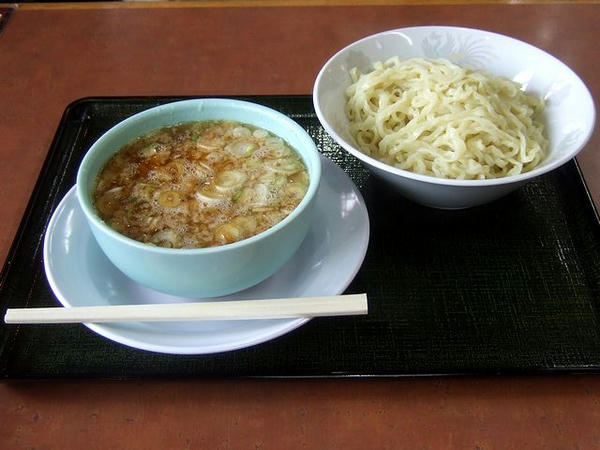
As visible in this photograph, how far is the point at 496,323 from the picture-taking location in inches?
46.1

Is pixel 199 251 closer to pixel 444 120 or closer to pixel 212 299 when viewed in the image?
pixel 212 299

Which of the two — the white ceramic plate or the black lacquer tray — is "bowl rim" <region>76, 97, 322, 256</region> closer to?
the white ceramic plate

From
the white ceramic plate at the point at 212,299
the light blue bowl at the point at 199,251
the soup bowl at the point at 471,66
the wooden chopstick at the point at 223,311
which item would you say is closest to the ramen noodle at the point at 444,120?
the soup bowl at the point at 471,66

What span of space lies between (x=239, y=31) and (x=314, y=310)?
5.23ft

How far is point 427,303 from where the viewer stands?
1210 millimetres

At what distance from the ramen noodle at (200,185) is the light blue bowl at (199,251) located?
4cm

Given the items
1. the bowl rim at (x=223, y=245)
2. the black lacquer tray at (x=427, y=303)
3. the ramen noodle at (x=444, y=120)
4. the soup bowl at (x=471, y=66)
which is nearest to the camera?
the bowl rim at (x=223, y=245)

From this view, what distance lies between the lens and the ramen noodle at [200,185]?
3.61 ft

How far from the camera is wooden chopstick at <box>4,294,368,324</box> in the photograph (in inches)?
38.9

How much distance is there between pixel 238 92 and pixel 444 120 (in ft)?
2.59

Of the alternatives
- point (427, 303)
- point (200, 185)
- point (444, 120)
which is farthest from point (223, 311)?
point (444, 120)

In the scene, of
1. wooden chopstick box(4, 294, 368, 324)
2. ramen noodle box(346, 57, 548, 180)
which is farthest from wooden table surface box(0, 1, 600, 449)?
ramen noodle box(346, 57, 548, 180)

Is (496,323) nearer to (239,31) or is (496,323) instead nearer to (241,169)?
(241,169)

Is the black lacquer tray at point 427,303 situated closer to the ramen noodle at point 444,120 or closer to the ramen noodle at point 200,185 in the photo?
the ramen noodle at point 444,120
